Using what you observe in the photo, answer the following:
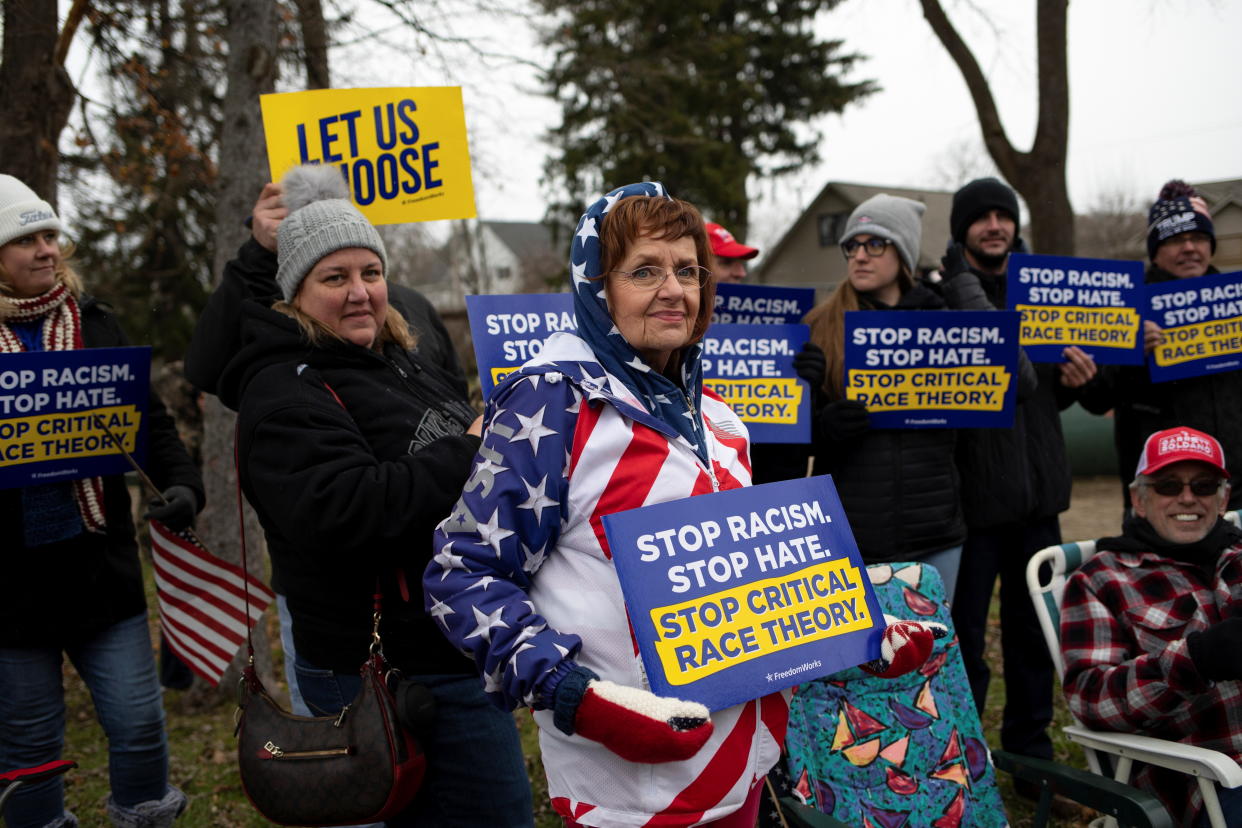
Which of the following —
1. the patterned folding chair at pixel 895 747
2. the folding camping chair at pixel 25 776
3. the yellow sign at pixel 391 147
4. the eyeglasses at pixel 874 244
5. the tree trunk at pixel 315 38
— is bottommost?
the patterned folding chair at pixel 895 747

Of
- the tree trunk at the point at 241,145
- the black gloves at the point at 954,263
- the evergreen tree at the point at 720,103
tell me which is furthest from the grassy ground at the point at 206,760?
the evergreen tree at the point at 720,103

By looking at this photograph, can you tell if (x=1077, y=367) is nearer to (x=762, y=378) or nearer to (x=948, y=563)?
(x=948, y=563)

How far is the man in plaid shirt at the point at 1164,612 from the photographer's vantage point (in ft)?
9.31

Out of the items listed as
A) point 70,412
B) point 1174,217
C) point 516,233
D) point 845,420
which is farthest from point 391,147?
point 516,233

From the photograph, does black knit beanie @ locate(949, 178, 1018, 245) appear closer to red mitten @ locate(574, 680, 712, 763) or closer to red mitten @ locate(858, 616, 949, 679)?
red mitten @ locate(858, 616, 949, 679)

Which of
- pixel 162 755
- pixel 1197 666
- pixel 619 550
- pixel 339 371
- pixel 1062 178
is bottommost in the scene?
pixel 162 755

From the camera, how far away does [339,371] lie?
2383 millimetres

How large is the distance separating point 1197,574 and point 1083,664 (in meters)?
0.47

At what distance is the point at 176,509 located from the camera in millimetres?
3170

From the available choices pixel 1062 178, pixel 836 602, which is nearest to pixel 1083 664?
pixel 836 602

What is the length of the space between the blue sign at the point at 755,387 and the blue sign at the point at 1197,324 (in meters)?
1.81

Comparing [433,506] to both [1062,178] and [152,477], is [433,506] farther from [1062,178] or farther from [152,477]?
[1062,178]

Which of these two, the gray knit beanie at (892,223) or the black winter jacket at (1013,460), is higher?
the gray knit beanie at (892,223)

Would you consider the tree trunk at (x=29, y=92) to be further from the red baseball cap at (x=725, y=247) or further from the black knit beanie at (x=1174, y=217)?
the black knit beanie at (x=1174, y=217)
